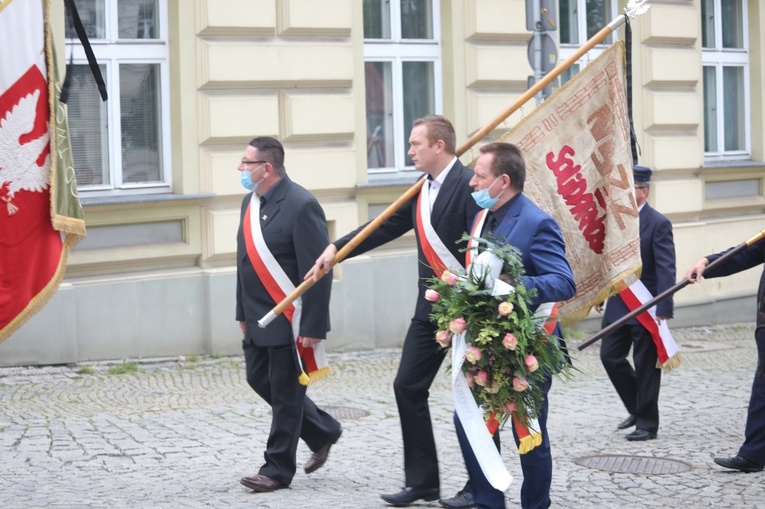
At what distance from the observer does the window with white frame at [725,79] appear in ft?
50.0

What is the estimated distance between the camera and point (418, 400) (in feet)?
20.5

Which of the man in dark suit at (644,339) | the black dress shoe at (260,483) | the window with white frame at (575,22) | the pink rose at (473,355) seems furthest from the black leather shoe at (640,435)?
the window with white frame at (575,22)

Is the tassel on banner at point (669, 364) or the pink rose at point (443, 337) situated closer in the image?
the pink rose at point (443, 337)

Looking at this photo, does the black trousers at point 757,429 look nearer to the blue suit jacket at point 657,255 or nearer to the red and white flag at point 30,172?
the blue suit jacket at point 657,255

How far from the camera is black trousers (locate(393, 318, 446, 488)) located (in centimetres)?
622

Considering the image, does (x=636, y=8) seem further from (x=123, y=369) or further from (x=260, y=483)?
(x=123, y=369)

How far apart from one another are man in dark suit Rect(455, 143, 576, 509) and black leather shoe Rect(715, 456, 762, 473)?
1916 mm

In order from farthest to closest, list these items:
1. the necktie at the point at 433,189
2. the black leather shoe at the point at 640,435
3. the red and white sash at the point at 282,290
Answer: the black leather shoe at the point at 640,435, the red and white sash at the point at 282,290, the necktie at the point at 433,189

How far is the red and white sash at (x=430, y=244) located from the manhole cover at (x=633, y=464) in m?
1.76

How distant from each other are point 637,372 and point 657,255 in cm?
76

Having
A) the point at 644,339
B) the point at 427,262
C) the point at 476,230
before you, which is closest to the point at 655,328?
the point at 644,339

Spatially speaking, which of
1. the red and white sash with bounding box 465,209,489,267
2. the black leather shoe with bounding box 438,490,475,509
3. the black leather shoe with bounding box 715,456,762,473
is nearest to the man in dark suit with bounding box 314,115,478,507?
the black leather shoe with bounding box 438,490,475,509

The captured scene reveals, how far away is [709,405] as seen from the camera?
30.2 feet

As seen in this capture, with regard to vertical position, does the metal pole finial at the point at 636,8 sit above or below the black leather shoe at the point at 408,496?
above
